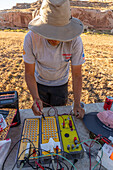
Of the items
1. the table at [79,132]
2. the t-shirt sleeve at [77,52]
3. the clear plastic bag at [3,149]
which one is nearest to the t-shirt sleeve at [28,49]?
the t-shirt sleeve at [77,52]

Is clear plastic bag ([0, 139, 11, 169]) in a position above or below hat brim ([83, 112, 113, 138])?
above

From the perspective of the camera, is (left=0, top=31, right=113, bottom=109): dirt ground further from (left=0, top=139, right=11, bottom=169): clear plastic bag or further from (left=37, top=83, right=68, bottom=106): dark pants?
(left=0, top=139, right=11, bottom=169): clear plastic bag

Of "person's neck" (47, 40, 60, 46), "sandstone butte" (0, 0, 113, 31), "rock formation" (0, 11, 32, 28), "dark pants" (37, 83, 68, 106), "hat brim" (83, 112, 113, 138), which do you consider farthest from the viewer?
"rock formation" (0, 11, 32, 28)

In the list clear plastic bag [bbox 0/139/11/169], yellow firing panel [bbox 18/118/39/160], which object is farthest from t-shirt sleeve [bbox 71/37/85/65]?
clear plastic bag [bbox 0/139/11/169]

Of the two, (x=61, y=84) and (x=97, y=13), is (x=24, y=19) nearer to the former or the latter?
(x=97, y=13)

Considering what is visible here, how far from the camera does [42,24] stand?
3.22ft

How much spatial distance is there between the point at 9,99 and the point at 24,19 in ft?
87.7

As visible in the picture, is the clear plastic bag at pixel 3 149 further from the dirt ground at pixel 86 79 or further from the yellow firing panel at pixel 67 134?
the dirt ground at pixel 86 79

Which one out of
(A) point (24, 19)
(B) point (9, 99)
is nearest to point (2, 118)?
(B) point (9, 99)

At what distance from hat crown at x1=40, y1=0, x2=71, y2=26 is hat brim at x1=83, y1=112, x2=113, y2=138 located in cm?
96

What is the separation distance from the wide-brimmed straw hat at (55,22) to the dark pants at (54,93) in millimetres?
911

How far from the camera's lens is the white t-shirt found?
1.34 meters

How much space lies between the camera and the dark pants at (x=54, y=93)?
5.93 feet

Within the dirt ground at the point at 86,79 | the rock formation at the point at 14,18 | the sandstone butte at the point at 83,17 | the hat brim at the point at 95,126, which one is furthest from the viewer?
the rock formation at the point at 14,18
